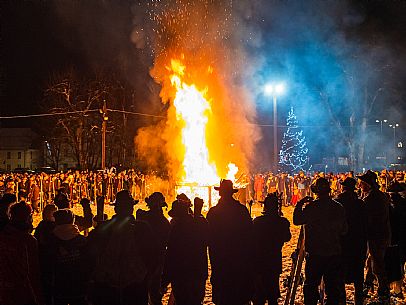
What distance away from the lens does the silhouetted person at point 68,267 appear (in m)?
4.59

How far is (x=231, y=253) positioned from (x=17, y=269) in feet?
7.31

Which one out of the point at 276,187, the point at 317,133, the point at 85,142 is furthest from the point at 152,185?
the point at 317,133

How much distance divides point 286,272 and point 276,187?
49.5 feet

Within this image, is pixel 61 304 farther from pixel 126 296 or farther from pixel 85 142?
pixel 85 142

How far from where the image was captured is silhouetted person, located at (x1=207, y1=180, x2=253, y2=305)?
5.04m

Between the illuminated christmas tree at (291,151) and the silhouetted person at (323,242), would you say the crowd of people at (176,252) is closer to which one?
the silhouetted person at (323,242)

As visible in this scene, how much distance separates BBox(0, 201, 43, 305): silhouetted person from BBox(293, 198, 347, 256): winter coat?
3.13 meters

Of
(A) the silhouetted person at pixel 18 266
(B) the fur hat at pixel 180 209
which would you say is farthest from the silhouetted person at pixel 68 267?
(B) the fur hat at pixel 180 209

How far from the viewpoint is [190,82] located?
20734 mm

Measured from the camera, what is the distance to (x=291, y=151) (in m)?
46.0

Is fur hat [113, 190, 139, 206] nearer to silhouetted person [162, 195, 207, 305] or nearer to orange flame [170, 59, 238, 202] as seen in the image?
silhouetted person [162, 195, 207, 305]

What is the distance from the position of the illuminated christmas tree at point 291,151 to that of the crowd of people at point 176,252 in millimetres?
37676

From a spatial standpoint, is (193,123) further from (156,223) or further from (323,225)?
(323,225)

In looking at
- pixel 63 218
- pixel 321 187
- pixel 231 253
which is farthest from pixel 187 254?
A: pixel 321 187
